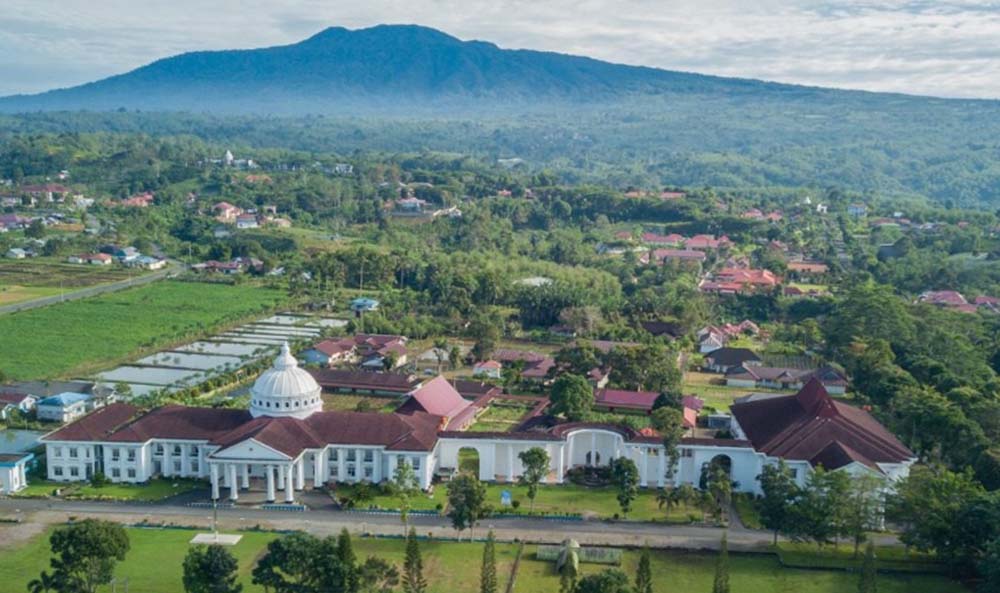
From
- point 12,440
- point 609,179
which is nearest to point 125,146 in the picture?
point 609,179

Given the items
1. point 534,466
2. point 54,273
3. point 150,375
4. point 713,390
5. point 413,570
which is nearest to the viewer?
point 413,570

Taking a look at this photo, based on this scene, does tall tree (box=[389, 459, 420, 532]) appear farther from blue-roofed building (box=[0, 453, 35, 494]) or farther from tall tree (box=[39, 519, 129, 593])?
blue-roofed building (box=[0, 453, 35, 494])

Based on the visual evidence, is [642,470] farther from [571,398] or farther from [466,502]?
[466,502]

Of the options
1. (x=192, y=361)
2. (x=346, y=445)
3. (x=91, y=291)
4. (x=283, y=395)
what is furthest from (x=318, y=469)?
(x=91, y=291)

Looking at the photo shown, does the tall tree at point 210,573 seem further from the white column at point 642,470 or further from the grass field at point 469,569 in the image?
the white column at point 642,470

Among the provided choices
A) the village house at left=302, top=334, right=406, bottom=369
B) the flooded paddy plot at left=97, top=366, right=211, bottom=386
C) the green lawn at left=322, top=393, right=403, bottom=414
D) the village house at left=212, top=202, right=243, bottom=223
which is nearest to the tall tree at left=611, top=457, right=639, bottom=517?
the green lawn at left=322, top=393, right=403, bottom=414

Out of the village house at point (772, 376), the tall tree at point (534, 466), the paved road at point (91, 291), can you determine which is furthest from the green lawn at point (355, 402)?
the paved road at point (91, 291)
